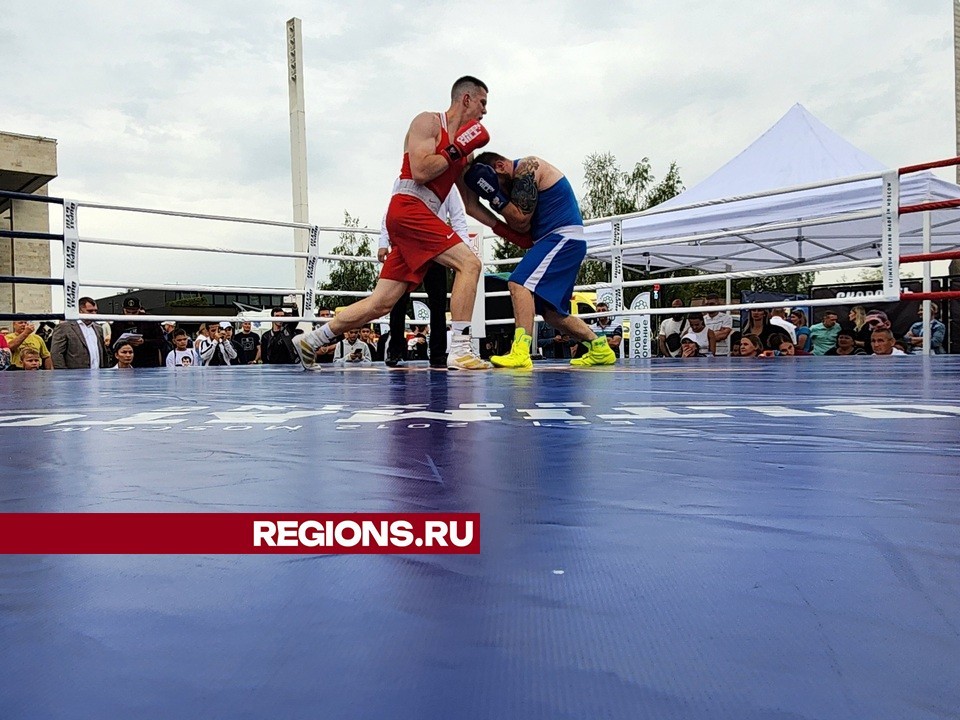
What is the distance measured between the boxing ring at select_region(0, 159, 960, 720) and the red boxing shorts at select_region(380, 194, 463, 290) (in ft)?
7.85

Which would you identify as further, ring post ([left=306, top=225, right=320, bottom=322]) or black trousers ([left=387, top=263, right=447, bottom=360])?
ring post ([left=306, top=225, right=320, bottom=322])

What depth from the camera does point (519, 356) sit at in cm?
365

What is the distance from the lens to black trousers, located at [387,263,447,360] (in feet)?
13.9

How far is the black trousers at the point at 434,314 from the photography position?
4.25m

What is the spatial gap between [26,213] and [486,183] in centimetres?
1411

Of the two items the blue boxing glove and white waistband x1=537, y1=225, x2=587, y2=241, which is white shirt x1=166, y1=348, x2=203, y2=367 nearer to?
the blue boxing glove

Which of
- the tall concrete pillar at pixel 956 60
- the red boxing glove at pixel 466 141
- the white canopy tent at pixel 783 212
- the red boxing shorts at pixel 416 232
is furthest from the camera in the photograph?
the tall concrete pillar at pixel 956 60

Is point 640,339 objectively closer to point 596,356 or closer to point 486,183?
point 596,356

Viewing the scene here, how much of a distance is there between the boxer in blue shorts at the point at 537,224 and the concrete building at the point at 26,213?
11.7m

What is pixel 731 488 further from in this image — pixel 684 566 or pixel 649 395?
pixel 649 395

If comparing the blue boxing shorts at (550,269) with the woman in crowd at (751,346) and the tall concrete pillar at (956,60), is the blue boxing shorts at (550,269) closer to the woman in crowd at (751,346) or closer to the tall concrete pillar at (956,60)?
the woman in crowd at (751,346)

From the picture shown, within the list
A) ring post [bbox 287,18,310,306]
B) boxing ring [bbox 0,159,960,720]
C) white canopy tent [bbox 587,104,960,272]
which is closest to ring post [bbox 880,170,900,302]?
white canopy tent [bbox 587,104,960,272]

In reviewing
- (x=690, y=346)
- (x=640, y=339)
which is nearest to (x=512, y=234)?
(x=640, y=339)

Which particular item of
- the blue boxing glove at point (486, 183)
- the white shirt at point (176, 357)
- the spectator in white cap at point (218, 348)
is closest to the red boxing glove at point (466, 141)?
the blue boxing glove at point (486, 183)
